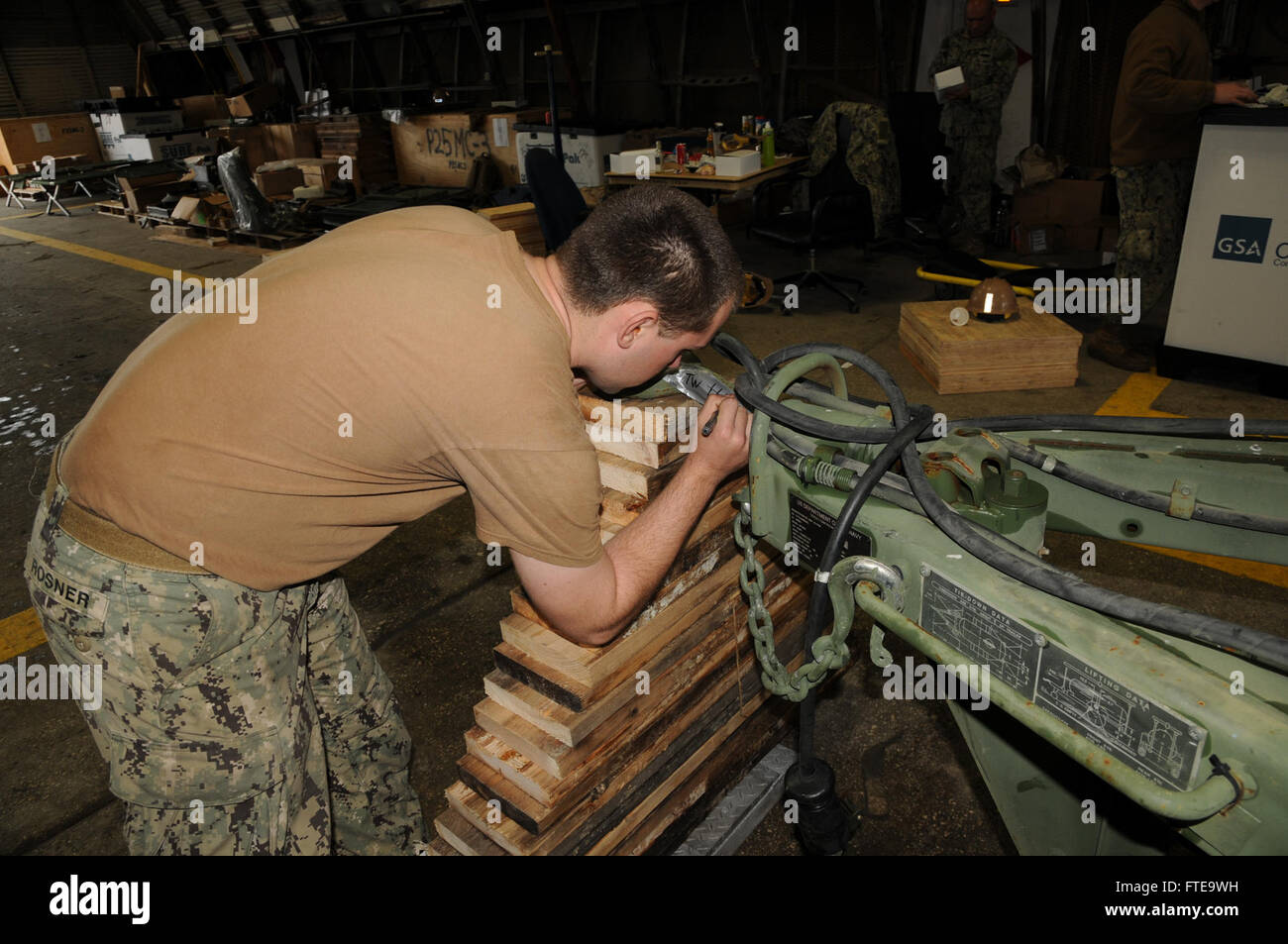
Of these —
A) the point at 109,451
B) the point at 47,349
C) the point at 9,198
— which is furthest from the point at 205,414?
the point at 9,198

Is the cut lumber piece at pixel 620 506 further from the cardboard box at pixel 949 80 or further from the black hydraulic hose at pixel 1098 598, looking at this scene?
the cardboard box at pixel 949 80

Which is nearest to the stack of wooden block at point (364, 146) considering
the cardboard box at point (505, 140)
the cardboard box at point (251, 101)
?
the cardboard box at point (505, 140)

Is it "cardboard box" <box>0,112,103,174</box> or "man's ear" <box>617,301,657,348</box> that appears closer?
"man's ear" <box>617,301,657,348</box>

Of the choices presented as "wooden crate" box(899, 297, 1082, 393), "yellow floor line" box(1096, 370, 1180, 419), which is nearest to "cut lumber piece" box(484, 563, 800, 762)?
"wooden crate" box(899, 297, 1082, 393)

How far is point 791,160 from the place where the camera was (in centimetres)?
650

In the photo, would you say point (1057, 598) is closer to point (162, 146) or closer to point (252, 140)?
point (252, 140)

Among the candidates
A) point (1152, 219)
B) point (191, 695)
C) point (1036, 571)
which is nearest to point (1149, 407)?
point (1152, 219)

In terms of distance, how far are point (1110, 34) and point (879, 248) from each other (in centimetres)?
268

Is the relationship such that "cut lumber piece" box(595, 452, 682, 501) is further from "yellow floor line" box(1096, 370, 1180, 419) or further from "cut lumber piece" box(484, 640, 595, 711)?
"yellow floor line" box(1096, 370, 1180, 419)

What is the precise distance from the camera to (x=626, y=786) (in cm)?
194

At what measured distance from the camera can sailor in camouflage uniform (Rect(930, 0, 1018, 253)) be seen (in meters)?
6.66

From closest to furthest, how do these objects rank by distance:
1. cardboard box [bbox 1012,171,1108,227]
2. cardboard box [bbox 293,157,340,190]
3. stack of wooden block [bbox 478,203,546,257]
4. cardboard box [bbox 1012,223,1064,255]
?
1. stack of wooden block [bbox 478,203,546,257]
2. cardboard box [bbox 1012,171,1108,227]
3. cardboard box [bbox 1012,223,1064,255]
4. cardboard box [bbox 293,157,340,190]

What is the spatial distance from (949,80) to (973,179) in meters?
0.87

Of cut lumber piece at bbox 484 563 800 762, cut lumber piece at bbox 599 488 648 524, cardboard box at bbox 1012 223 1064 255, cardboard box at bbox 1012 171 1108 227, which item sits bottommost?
cut lumber piece at bbox 484 563 800 762
